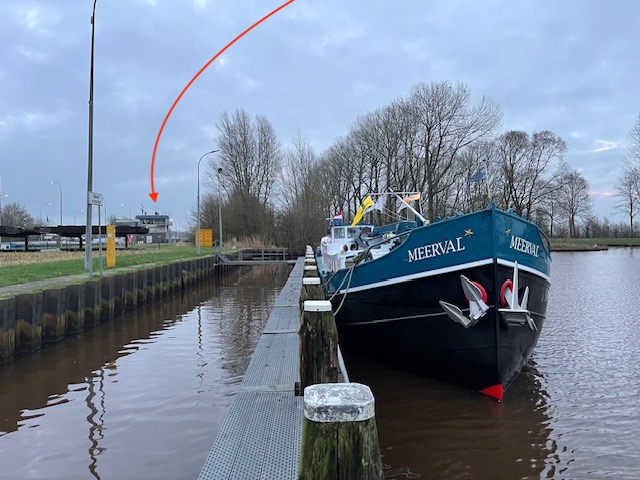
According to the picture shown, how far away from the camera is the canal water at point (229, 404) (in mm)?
5750

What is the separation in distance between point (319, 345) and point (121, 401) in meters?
4.27

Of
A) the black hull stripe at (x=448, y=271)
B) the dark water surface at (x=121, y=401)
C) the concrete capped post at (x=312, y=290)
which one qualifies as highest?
the black hull stripe at (x=448, y=271)

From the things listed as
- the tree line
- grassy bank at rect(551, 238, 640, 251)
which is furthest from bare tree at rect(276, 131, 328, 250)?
grassy bank at rect(551, 238, 640, 251)

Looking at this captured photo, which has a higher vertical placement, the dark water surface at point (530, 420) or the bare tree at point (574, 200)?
the bare tree at point (574, 200)

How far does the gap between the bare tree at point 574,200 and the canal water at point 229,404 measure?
58335 mm

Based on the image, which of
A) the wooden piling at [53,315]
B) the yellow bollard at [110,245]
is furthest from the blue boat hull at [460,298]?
the yellow bollard at [110,245]

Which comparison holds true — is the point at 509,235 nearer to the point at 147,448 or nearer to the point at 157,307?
the point at 147,448

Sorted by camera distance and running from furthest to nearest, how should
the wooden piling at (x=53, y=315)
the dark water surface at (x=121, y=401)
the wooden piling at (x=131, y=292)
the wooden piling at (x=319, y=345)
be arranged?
the wooden piling at (x=131, y=292), the wooden piling at (x=53, y=315), the dark water surface at (x=121, y=401), the wooden piling at (x=319, y=345)

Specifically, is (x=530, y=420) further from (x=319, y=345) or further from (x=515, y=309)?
(x=319, y=345)

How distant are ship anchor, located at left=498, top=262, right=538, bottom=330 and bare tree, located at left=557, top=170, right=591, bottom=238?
6102 centimetres

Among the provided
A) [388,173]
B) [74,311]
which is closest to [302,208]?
[388,173]

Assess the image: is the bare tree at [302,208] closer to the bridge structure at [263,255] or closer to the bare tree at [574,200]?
the bridge structure at [263,255]

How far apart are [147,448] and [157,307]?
13339mm

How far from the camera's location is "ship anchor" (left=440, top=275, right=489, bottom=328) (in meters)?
7.39
